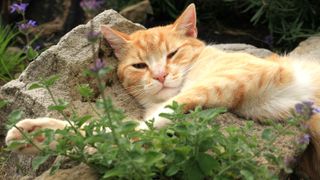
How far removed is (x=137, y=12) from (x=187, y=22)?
289 centimetres

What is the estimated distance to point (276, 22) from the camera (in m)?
6.46

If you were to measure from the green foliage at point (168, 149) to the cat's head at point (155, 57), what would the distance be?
92 cm

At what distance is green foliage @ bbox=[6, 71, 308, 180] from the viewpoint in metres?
2.29

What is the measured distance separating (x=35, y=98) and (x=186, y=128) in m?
1.26

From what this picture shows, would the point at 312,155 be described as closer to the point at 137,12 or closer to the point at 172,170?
the point at 172,170

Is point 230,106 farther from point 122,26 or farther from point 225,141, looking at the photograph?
point 122,26

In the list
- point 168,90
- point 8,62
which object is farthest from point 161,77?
point 8,62

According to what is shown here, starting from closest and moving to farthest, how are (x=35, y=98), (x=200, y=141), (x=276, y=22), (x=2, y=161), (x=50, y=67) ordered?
(x=200, y=141), (x=35, y=98), (x=50, y=67), (x=2, y=161), (x=276, y=22)

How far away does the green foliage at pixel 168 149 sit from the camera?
90.4 inches

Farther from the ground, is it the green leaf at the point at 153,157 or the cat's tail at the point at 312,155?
the green leaf at the point at 153,157

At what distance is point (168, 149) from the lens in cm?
248

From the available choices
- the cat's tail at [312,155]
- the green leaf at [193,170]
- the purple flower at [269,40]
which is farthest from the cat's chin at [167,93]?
the purple flower at [269,40]

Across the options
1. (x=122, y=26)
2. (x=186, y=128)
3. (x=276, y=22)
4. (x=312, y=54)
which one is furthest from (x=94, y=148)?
(x=276, y=22)

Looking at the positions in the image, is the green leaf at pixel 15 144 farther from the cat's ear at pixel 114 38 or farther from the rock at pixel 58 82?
the cat's ear at pixel 114 38
